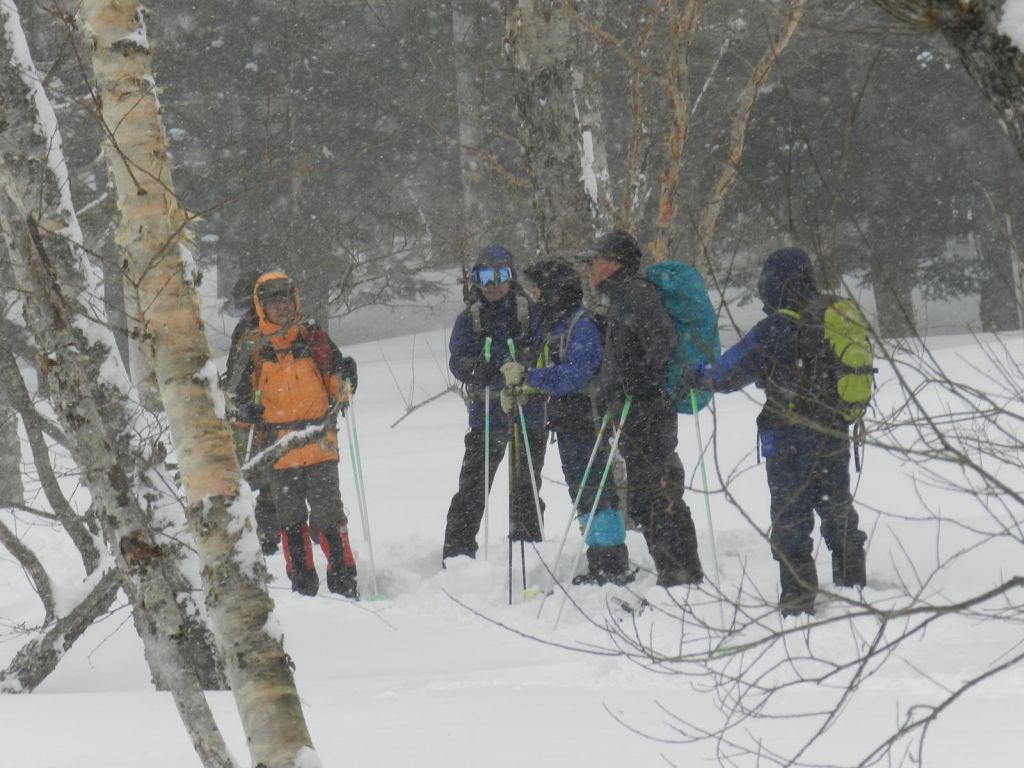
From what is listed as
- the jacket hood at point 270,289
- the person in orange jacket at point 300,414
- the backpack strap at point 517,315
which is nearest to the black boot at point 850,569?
the backpack strap at point 517,315

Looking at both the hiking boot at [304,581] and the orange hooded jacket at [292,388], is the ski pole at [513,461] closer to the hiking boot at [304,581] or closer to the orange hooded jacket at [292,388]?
the orange hooded jacket at [292,388]

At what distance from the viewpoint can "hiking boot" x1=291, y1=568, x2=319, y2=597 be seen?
7.62m

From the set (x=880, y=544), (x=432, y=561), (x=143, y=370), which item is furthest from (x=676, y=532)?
(x=143, y=370)

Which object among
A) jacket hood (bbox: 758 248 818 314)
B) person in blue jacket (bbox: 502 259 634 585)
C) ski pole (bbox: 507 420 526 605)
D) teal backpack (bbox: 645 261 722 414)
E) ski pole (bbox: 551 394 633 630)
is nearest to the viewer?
jacket hood (bbox: 758 248 818 314)

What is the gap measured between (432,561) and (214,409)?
17.2 feet

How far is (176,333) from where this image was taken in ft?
11.0

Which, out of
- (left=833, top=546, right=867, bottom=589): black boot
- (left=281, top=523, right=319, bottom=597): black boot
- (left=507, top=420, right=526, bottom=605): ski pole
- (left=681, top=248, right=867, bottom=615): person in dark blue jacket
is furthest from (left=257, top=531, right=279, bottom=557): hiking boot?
(left=833, top=546, right=867, bottom=589): black boot

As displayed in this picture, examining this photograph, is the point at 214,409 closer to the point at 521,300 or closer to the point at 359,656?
the point at 359,656

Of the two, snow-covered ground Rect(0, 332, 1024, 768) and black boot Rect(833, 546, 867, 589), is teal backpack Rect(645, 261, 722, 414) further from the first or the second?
black boot Rect(833, 546, 867, 589)

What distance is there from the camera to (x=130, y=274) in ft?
11.0

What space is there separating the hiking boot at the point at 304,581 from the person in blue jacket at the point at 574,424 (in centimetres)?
182

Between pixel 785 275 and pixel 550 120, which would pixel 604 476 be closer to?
pixel 785 275

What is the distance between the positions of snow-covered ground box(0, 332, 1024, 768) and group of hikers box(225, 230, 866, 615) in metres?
0.33

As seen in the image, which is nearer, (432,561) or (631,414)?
(631,414)
